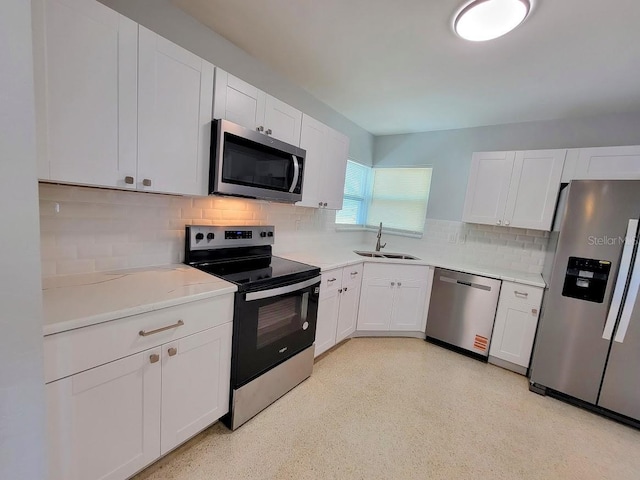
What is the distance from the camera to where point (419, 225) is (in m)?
3.69

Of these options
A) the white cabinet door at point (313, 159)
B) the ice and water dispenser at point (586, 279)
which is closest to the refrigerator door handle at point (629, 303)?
the ice and water dispenser at point (586, 279)

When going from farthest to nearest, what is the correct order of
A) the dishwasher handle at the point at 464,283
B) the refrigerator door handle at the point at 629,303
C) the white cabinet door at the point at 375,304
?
1. the white cabinet door at the point at 375,304
2. the dishwasher handle at the point at 464,283
3. the refrigerator door handle at the point at 629,303

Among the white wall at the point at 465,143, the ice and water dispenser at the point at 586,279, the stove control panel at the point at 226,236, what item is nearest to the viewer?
the stove control panel at the point at 226,236

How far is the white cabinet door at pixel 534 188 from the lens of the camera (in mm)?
2568

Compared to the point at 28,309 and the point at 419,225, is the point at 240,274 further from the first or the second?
the point at 419,225

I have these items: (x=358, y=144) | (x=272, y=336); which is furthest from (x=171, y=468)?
(x=358, y=144)

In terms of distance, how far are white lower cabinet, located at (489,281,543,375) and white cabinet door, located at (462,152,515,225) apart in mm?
777

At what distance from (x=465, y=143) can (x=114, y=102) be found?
3466 millimetres

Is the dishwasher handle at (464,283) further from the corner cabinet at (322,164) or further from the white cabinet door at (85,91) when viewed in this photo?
the white cabinet door at (85,91)

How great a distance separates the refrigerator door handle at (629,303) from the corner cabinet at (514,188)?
74 centimetres

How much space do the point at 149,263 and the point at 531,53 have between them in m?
2.83

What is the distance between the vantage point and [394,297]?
118 inches

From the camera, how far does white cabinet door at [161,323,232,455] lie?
1.32 m

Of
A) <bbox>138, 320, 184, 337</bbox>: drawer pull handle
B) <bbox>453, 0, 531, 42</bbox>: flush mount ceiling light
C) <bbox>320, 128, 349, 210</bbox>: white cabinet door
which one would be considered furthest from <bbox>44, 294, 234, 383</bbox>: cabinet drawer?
<bbox>453, 0, 531, 42</bbox>: flush mount ceiling light
